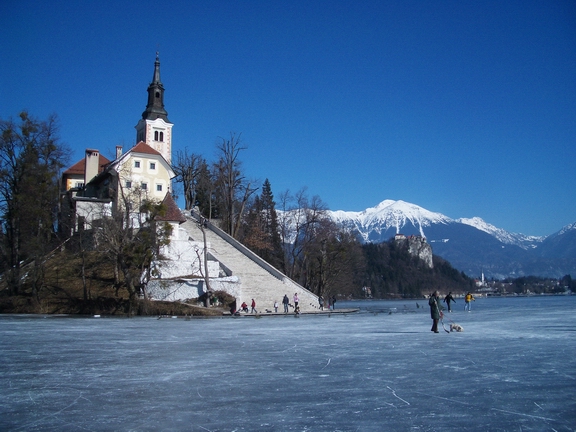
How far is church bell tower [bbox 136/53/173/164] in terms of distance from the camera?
7138cm

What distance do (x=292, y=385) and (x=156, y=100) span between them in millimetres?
69041

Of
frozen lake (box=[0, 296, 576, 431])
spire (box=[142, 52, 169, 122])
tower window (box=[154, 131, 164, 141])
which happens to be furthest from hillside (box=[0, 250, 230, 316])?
spire (box=[142, 52, 169, 122])

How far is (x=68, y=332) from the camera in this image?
72.9 feet

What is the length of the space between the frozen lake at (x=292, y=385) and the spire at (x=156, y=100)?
57.7 meters

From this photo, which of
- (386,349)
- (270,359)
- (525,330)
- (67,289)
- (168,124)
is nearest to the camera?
(270,359)

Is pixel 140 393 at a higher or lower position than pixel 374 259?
lower

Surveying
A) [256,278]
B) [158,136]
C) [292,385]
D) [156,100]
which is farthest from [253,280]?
[156,100]

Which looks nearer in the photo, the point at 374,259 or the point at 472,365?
the point at 472,365

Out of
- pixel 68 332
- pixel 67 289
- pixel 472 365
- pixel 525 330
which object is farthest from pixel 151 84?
pixel 472 365

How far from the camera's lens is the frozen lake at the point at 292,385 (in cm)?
780

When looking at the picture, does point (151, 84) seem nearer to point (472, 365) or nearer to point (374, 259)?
point (472, 365)

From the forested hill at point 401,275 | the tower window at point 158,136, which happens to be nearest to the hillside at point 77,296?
the tower window at point 158,136

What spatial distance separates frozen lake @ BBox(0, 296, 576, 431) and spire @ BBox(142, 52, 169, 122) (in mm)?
57668

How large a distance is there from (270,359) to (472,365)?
5.00 meters
